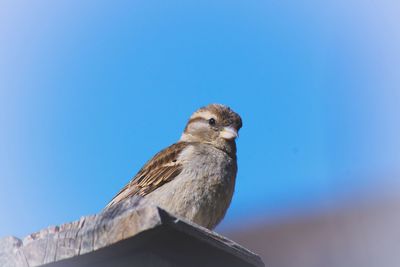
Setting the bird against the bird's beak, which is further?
the bird's beak

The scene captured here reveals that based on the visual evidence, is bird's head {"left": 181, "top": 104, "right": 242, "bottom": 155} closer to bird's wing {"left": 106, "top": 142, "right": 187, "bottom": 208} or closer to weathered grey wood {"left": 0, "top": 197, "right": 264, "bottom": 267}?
bird's wing {"left": 106, "top": 142, "right": 187, "bottom": 208}

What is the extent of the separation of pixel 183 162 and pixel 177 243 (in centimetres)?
193

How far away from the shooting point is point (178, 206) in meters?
4.60

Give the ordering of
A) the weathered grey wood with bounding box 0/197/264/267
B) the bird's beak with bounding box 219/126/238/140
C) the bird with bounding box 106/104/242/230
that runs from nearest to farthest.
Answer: the weathered grey wood with bounding box 0/197/264/267 → the bird with bounding box 106/104/242/230 → the bird's beak with bounding box 219/126/238/140

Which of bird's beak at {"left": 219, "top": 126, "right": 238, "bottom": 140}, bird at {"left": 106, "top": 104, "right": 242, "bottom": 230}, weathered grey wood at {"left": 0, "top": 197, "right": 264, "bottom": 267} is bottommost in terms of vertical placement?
weathered grey wood at {"left": 0, "top": 197, "right": 264, "bottom": 267}

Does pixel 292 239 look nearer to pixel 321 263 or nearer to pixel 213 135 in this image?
pixel 321 263

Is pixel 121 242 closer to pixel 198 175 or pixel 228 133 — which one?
pixel 198 175

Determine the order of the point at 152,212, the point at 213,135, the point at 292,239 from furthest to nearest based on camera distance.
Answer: the point at 292,239
the point at 213,135
the point at 152,212

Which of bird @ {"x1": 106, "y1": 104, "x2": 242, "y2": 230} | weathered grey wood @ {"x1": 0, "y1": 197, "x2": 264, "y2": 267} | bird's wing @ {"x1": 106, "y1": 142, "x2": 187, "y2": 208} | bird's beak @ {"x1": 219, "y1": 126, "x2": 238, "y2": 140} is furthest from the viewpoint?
bird's beak @ {"x1": 219, "y1": 126, "x2": 238, "y2": 140}

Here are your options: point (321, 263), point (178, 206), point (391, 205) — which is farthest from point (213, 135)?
point (391, 205)

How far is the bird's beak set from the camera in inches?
218

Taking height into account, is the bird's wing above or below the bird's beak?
below

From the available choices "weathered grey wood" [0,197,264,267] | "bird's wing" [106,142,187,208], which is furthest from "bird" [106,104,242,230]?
"weathered grey wood" [0,197,264,267]

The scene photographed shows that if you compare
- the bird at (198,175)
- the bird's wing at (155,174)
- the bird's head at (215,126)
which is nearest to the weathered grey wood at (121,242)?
the bird at (198,175)
